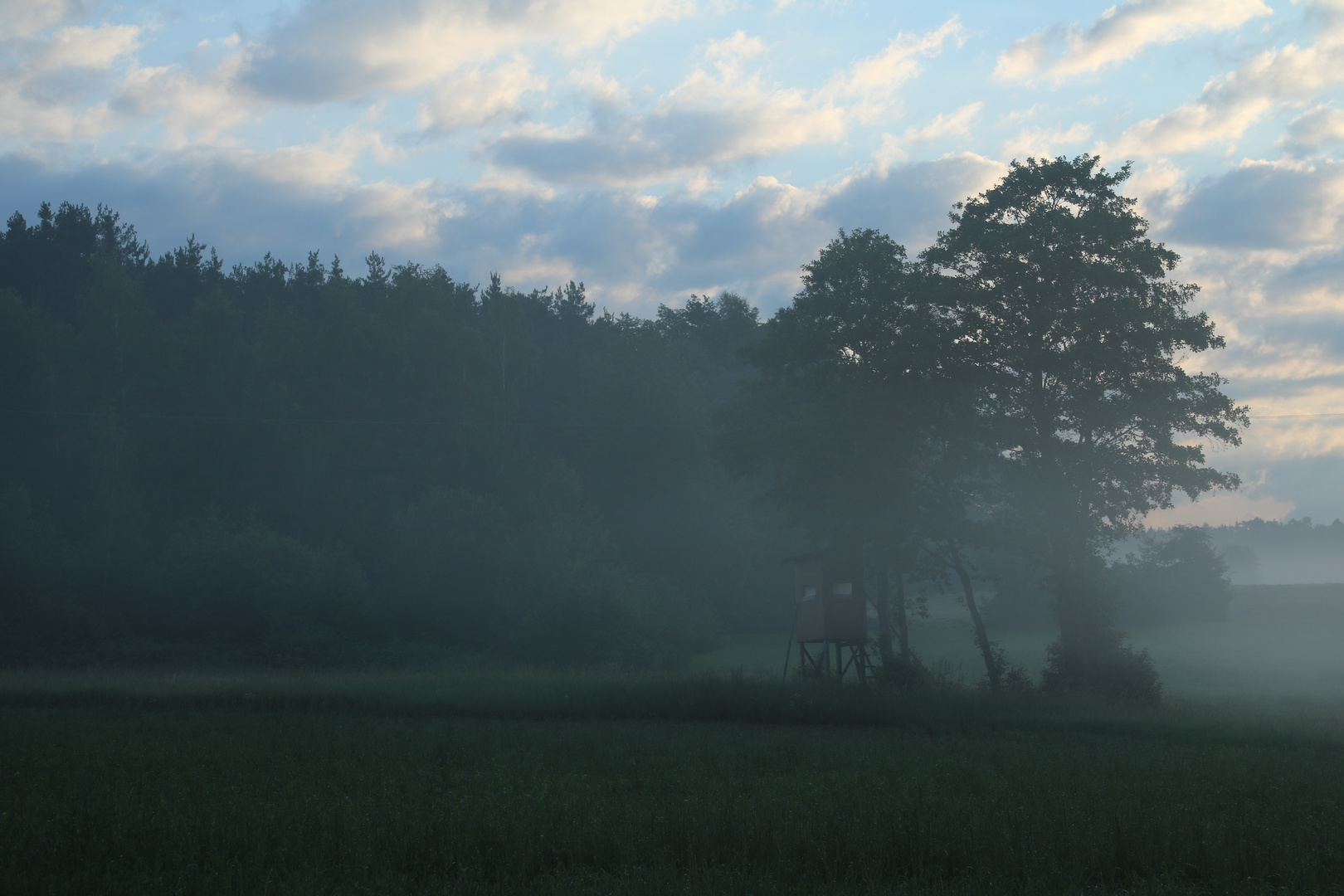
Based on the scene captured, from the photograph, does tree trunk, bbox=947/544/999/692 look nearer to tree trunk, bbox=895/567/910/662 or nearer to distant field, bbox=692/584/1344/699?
distant field, bbox=692/584/1344/699

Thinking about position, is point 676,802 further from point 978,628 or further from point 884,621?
point 884,621

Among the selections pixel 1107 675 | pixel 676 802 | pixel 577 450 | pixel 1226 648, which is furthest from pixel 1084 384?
pixel 577 450

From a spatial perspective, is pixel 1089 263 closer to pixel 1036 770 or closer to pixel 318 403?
pixel 1036 770

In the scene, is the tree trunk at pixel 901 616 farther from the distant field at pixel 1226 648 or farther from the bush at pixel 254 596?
the bush at pixel 254 596

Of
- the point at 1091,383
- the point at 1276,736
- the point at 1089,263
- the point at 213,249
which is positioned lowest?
the point at 1276,736

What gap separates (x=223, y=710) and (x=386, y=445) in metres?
43.6

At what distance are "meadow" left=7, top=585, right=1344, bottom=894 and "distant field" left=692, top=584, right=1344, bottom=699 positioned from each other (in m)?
11.5

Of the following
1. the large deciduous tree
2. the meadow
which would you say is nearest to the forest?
the large deciduous tree

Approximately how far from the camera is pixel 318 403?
66.7m

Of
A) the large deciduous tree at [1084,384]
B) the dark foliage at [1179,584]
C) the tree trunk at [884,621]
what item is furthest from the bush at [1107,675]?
the dark foliage at [1179,584]

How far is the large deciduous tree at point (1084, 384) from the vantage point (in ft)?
97.0

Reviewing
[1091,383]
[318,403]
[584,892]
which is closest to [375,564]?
[318,403]

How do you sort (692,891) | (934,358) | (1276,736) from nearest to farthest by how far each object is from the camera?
(692,891) < (1276,736) < (934,358)

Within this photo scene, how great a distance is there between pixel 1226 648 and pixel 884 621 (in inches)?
1245
